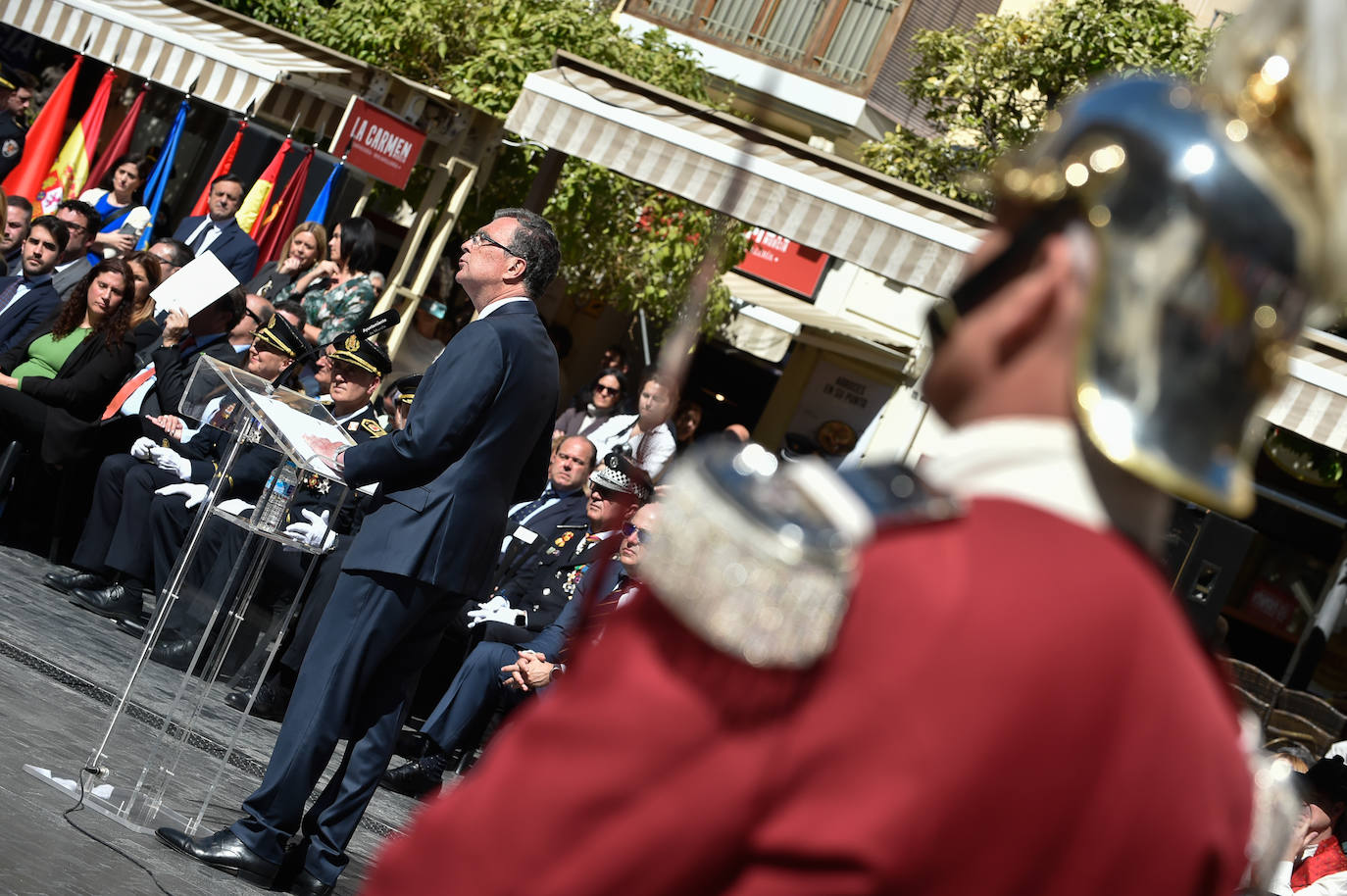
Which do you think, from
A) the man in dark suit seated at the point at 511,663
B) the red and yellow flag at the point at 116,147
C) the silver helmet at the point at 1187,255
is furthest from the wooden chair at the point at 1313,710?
the silver helmet at the point at 1187,255

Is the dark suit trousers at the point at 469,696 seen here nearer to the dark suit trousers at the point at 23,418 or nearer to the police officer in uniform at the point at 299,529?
the police officer in uniform at the point at 299,529

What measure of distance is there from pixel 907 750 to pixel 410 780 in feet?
18.9

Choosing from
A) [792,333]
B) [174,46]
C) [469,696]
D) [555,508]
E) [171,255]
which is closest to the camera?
[469,696]

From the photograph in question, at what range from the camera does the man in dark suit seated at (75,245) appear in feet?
28.7

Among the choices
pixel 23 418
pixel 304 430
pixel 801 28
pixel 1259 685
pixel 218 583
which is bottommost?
pixel 23 418

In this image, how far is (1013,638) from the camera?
1.16 metres

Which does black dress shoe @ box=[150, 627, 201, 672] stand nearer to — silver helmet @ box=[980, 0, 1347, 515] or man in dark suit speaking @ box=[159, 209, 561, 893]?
man in dark suit speaking @ box=[159, 209, 561, 893]

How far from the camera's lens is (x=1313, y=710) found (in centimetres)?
1110

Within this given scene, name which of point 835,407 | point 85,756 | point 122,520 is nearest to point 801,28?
point 835,407

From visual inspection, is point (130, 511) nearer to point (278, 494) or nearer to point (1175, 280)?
point (278, 494)

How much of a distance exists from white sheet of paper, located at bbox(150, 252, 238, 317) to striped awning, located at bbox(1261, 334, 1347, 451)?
5421mm

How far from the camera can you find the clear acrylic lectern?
4.46 m

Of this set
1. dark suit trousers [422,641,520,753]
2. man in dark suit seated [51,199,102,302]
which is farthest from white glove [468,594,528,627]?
man in dark suit seated [51,199,102,302]

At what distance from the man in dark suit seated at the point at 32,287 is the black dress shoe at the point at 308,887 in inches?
190
